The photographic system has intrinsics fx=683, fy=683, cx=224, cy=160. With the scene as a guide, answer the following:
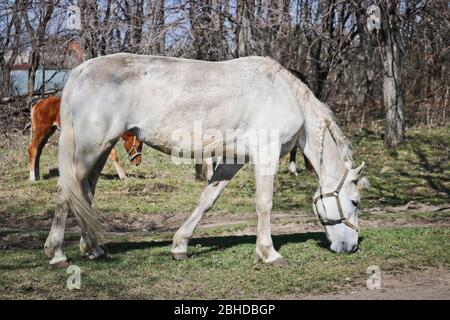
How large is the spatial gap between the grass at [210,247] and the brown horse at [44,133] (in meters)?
0.43

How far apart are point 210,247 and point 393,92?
10220 millimetres

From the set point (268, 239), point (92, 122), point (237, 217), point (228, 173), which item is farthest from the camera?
point (237, 217)

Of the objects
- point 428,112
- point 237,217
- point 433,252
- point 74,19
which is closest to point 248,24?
point 74,19

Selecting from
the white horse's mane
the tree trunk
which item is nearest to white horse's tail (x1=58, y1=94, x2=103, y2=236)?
the white horse's mane

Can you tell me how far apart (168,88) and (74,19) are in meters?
9.10

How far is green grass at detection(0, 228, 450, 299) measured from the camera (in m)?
5.87

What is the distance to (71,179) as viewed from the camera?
21.0ft

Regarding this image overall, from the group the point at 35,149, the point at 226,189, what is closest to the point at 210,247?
the point at 226,189

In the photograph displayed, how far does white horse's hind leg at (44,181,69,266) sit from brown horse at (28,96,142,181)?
7649 mm

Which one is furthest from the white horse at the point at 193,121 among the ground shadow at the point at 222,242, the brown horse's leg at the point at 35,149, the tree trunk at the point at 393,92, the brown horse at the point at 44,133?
the tree trunk at the point at 393,92

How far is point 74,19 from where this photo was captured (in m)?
14.9

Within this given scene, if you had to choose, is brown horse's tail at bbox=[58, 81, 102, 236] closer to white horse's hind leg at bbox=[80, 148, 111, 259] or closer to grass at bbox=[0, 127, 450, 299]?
white horse's hind leg at bbox=[80, 148, 111, 259]

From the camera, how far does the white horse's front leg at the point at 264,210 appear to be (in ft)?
22.2

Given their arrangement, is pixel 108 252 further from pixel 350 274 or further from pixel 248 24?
pixel 248 24
